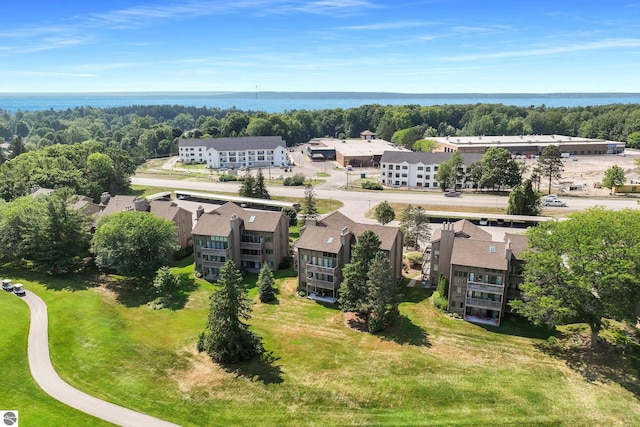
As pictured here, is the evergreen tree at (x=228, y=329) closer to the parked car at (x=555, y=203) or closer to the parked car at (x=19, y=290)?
the parked car at (x=19, y=290)

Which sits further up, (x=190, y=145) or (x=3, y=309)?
(x=190, y=145)

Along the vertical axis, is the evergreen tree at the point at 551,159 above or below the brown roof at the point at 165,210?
above

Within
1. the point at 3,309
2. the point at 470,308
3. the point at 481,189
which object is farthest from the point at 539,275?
the point at 481,189

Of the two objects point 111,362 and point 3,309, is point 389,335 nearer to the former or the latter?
point 111,362

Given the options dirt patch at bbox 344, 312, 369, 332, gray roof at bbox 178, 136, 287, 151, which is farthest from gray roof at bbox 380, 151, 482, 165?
dirt patch at bbox 344, 312, 369, 332

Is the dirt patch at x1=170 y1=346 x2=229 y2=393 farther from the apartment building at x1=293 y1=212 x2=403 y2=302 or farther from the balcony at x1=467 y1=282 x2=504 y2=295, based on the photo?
the balcony at x1=467 y1=282 x2=504 y2=295

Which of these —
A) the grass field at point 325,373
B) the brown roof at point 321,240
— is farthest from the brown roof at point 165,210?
the brown roof at point 321,240

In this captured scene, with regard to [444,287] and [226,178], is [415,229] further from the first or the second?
[226,178]

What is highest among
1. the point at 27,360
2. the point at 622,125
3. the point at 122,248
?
the point at 622,125
